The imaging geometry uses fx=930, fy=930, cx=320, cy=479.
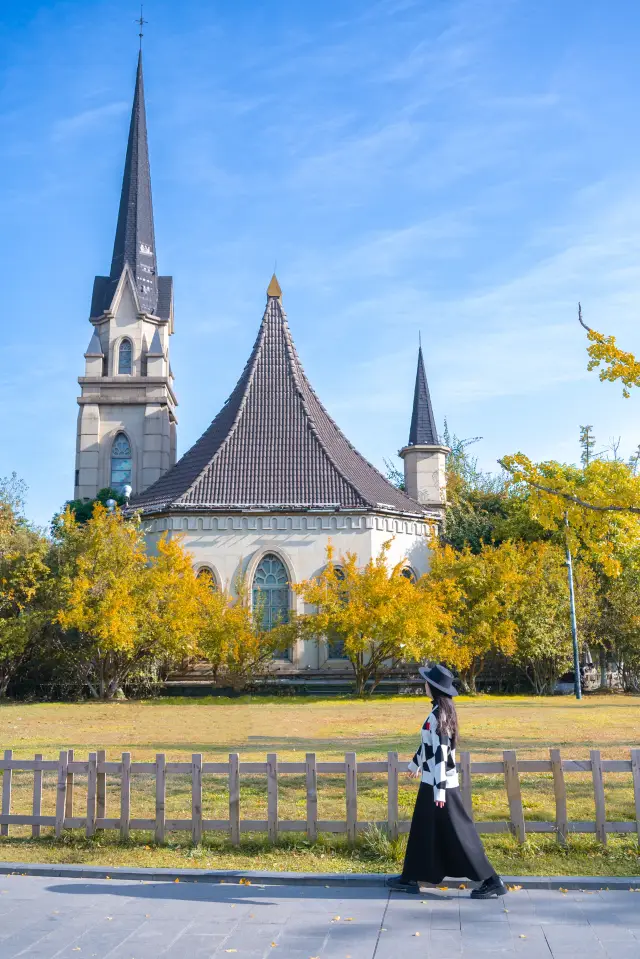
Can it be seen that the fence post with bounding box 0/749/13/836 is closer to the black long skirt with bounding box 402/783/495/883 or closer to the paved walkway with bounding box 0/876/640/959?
the paved walkway with bounding box 0/876/640/959

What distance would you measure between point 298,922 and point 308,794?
6.62 ft

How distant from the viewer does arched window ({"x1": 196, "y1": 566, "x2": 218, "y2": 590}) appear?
30094 millimetres

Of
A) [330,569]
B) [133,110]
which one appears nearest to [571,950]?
[330,569]

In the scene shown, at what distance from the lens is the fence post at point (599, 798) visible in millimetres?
8602

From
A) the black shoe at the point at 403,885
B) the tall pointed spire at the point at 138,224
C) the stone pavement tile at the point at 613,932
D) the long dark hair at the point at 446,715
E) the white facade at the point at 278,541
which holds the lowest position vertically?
the stone pavement tile at the point at 613,932

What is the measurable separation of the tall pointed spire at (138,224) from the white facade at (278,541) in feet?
47.1

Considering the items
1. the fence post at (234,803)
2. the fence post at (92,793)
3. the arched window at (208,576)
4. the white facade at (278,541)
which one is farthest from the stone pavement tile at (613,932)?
the white facade at (278,541)

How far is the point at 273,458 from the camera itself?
3462 cm

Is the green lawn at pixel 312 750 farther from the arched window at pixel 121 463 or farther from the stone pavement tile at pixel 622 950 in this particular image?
the arched window at pixel 121 463

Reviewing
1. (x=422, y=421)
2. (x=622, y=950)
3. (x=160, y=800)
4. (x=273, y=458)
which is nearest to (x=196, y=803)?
(x=160, y=800)

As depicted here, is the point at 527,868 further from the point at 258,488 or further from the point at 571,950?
the point at 258,488

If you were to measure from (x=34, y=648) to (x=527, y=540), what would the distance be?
1945cm

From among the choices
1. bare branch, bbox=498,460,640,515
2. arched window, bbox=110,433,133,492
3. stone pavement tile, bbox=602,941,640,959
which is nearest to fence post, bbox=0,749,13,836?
stone pavement tile, bbox=602,941,640,959

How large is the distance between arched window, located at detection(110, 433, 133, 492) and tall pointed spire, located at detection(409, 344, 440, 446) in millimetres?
12266
